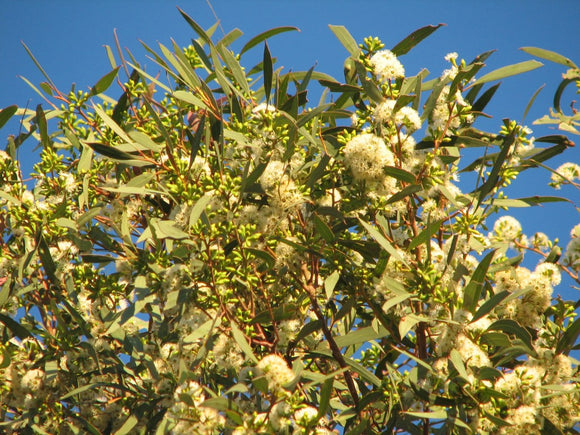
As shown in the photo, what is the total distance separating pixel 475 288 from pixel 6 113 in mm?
2079

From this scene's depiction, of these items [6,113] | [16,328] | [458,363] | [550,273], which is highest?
[550,273]

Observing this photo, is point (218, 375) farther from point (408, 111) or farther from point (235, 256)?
point (408, 111)

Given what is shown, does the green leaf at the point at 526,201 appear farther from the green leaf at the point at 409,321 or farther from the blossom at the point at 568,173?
the green leaf at the point at 409,321

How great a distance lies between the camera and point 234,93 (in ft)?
7.50

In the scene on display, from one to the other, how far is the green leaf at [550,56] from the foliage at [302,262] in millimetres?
205

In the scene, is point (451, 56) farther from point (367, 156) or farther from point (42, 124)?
point (42, 124)

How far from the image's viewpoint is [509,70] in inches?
91.0

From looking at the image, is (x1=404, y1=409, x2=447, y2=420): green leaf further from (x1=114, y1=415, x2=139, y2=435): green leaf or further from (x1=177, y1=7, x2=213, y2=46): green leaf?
(x1=177, y1=7, x2=213, y2=46): green leaf

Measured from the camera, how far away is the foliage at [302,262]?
6.28 feet

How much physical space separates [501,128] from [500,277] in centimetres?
53

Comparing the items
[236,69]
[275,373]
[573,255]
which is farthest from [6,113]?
[573,255]

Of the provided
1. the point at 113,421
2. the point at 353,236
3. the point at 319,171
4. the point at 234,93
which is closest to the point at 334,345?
the point at 353,236

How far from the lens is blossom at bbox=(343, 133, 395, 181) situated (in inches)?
79.1

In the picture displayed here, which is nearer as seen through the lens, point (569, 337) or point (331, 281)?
point (569, 337)
